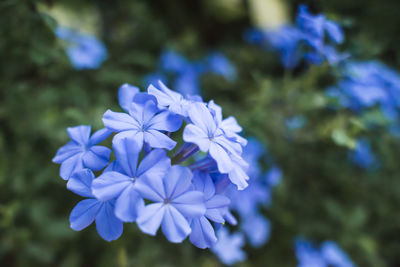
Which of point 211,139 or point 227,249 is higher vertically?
point 211,139

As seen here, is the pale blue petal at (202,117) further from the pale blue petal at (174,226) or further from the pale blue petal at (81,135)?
the pale blue petal at (81,135)

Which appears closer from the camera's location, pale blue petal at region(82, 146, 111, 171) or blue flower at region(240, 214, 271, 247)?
pale blue petal at region(82, 146, 111, 171)

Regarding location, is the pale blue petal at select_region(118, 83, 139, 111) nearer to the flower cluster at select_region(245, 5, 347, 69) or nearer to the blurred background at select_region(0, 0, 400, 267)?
the blurred background at select_region(0, 0, 400, 267)

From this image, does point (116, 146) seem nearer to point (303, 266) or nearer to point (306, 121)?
point (303, 266)

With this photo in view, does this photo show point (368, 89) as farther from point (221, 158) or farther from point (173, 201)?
point (173, 201)

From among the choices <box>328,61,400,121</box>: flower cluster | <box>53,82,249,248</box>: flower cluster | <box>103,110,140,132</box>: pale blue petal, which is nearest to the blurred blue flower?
<box>328,61,400,121</box>: flower cluster

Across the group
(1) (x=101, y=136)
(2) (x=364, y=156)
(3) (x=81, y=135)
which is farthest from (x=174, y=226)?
(2) (x=364, y=156)
